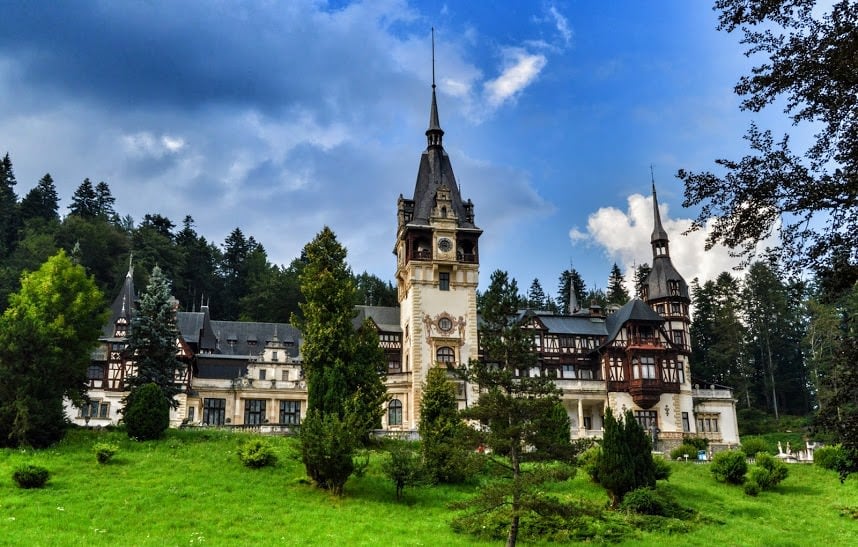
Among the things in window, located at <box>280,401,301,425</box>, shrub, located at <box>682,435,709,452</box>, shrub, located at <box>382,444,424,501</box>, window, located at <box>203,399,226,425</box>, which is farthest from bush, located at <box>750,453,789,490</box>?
window, located at <box>203,399,226,425</box>

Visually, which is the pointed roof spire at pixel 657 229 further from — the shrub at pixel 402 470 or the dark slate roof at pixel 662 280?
the shrub at pixel 402 470

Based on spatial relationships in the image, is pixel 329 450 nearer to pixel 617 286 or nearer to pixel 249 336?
pixel 249 336

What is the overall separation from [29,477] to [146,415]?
8992mm

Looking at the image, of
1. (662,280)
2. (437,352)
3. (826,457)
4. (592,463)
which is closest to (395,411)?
(437,352)

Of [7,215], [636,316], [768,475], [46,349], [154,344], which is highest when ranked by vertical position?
[7,215]

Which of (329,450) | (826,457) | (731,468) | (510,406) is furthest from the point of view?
(826,457)

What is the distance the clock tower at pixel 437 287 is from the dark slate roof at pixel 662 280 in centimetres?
1791

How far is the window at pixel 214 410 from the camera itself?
181ft

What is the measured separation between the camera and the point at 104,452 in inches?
1278

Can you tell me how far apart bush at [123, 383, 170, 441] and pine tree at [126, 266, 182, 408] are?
5561 mm

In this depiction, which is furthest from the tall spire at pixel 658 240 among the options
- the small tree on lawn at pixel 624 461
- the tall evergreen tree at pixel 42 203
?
the tall evergreen tree at pixel 42 203

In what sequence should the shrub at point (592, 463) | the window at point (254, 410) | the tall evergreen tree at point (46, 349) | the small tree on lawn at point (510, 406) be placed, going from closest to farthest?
the small tree on lawn at point (510, 406), the tall evergreen tree at point (46, 349), the shrub at point (592, 463), the window at point (254, 410)

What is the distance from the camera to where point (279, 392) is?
56344mm

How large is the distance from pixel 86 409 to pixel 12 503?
28.7 m
